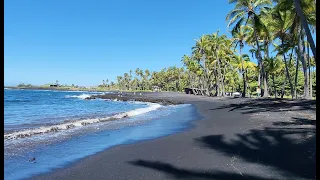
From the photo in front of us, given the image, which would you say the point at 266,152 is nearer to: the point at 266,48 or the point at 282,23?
the point at 282,23

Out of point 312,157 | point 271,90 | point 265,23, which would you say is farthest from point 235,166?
point 271,90

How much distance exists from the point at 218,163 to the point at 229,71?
Result: 64.8 meters

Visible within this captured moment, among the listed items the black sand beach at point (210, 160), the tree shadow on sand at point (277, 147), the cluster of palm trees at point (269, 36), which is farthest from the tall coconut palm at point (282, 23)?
the black sand beach at point (210, 160)

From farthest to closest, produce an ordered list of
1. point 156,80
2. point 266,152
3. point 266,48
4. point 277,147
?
1. point 156,80
2. point 266,48
3. point 277,147
4. point 266,152

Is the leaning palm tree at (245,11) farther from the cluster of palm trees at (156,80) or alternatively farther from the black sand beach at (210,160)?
the cluster of palm trees at (156,80)

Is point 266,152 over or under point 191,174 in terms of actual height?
over

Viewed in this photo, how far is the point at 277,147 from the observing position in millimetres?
7887

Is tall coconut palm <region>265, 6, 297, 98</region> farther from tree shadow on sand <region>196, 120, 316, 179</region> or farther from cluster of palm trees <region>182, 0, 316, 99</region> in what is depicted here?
tree shadow on sand <region>196, 120, 316, 179</region>

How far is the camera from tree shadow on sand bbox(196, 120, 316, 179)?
604cm

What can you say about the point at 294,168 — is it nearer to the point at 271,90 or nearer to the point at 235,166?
the point at 235,166

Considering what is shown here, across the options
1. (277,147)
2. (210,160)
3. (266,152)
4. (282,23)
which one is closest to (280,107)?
(282,23)

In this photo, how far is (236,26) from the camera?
106 ft

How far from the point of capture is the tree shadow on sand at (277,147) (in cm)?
604

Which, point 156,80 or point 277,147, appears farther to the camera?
point 156,80
